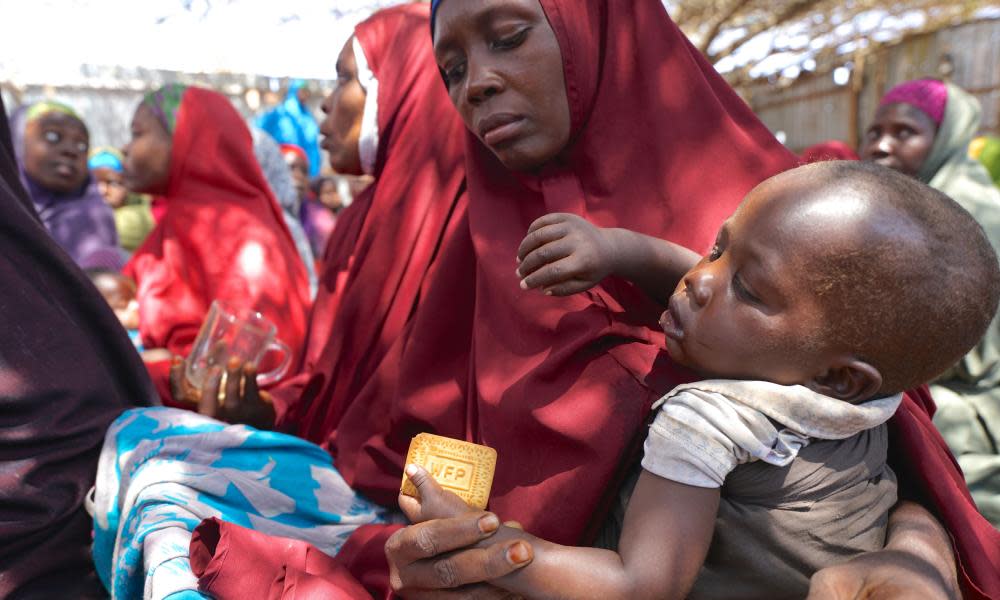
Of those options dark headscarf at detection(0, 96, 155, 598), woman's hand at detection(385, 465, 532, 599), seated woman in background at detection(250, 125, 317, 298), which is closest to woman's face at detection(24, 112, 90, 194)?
seated woman in background at detection(250, 125, 317, 298)

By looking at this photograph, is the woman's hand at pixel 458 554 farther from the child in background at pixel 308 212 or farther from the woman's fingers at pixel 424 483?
the child in background at pixel 308 212

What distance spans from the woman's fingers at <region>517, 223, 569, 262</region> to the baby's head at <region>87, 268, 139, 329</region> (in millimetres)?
3519

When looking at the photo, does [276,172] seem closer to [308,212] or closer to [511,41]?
[308,212]

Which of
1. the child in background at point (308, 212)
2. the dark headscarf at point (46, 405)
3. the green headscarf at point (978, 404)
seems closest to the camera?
the dark headscarf at point (46, 405)

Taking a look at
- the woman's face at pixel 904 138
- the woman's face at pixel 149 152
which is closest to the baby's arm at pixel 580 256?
the woman's face at pixel 904 138

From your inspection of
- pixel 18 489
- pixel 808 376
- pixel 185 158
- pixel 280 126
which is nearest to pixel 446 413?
pixel 808 376

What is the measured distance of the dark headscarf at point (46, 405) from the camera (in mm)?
1903

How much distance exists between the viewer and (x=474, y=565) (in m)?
1.30

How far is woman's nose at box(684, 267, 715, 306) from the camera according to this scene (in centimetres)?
137

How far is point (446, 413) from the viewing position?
189cm

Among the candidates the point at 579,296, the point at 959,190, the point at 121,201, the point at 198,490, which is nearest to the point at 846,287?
the point at 579,296

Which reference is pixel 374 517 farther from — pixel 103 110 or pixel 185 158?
pixel 103 110

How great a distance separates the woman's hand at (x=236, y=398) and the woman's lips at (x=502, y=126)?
4.10 ft

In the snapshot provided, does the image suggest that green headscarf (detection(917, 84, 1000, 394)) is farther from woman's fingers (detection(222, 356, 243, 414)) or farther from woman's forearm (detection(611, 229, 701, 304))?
woman's fingers (detection(222, 356, 243, 414))
